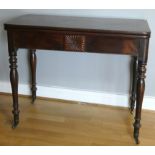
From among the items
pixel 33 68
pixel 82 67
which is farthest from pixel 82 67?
pixel 33 68

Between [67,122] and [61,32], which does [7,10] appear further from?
[67,122]

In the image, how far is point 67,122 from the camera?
2.08 m

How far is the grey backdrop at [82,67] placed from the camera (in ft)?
7.04

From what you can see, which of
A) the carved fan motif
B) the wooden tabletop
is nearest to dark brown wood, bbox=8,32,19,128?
the wooden tabletop

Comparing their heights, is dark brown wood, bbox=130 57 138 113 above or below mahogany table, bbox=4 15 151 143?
below

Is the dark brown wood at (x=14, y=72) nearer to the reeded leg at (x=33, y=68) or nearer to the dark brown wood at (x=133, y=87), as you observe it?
the reeded leg at (x=33, y=68)

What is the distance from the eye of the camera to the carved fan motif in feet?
5.57

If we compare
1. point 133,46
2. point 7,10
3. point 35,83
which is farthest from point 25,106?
point 133,46

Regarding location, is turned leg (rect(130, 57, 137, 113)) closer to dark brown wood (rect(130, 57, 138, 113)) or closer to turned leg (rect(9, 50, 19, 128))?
dark brown wood (rect(130, 57, 138, 113))

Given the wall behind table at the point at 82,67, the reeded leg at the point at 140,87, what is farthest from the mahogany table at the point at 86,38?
the wall behind table at the point at 82,67

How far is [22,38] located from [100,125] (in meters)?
0.83

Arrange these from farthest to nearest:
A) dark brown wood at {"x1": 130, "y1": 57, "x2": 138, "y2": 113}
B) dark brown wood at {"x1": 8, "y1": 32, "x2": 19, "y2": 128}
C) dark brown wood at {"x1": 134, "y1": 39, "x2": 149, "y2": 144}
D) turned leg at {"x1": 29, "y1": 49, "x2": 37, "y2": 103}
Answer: turned leg at {"x1": 29, "y1": 49, "x2": 37, "y2": 103}, dark brown wood at {"x1": 130, "y1": 57, "x2": 138, "y2": 113}, dark brown wood at {"x1": 8, "y1": 32, "x2": 19, "y2": 128}, dark brown wood at {"x1": 134, "y1": 39, "x2": 149, "y2": 144}

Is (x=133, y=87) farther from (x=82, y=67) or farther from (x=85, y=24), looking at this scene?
(x=85, y=24)
